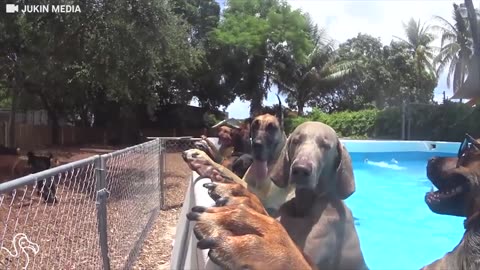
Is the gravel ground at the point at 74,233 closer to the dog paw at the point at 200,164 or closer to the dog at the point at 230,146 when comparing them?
the dog paw at the point at 200,164

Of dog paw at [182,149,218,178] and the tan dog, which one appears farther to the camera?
dog paw at [182,149,218,178]

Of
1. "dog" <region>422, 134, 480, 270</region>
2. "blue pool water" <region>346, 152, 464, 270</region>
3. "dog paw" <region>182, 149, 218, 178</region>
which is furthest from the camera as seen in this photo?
"blue pool water" <region>346, 152, 464, 270</region>

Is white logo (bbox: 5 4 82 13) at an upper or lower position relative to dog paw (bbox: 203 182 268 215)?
upper

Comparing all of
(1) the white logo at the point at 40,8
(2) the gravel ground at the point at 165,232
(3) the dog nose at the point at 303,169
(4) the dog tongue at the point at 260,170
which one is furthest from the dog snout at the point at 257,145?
(1) the white logo at the point at 40,8

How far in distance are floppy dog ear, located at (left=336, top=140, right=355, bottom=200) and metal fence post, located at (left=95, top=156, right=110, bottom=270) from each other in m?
2.65

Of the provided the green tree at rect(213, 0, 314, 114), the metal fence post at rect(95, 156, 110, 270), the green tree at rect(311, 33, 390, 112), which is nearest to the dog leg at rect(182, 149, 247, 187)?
the metal fence post at rect(95, 156, 110, 270)

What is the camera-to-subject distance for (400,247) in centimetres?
951

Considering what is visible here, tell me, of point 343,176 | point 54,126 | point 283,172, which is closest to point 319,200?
point 343,176

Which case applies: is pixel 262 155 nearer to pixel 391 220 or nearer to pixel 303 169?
pixel 303 169

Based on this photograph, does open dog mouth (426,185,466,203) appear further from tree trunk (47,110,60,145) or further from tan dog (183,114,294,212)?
tree trunk (47,110,60,145)

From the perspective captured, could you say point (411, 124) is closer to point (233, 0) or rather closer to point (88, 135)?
point (233, 0)

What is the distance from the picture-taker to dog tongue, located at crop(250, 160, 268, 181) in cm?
369

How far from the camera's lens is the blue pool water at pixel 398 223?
8.77 metres

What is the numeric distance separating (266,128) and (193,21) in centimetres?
2903
